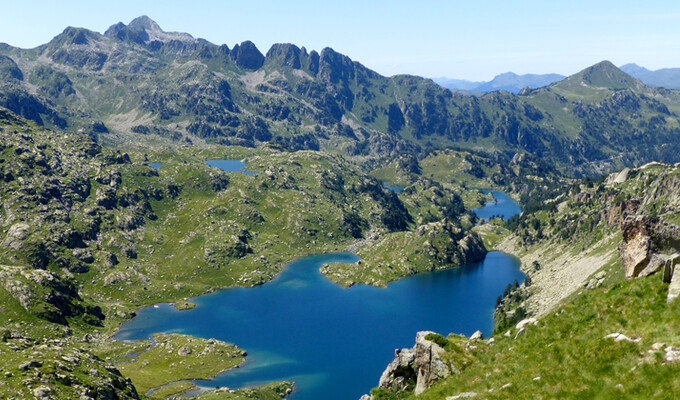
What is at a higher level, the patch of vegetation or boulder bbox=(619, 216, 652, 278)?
boulder bbox=(619, 216, 652, 278)

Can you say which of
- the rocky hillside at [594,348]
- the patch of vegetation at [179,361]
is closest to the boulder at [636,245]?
the rocky hillside at [594,348]

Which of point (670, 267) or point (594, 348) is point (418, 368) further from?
point (670, 267)

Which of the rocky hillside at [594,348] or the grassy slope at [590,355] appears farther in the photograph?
the rocky hillside at [594,348]

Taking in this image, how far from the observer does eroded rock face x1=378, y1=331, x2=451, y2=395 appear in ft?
177

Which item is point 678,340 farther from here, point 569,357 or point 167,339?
point 167,339

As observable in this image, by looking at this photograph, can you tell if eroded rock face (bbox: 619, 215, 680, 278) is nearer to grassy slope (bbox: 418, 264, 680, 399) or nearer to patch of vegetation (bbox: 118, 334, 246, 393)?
grassy slope (bbox: 418, 264, 680, 399)

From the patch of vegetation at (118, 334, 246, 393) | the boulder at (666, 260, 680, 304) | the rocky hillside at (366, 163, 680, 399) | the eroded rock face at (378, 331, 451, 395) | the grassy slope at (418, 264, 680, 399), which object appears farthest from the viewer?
the patch of vegetation at (118, 334, 246, 393)

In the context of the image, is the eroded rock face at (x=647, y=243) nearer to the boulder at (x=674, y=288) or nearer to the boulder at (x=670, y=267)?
the boulder at (x=670, y=267)

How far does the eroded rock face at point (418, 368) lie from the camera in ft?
177

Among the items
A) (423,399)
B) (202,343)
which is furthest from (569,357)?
(202,343)

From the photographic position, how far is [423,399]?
47.1 meters

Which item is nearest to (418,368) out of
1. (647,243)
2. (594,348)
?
(594,348)

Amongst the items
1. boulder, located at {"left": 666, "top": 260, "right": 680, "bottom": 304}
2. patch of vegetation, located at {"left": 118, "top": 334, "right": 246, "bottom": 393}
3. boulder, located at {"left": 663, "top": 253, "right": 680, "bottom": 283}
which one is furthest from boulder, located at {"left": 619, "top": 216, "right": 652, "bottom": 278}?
patch of vegetation, located at {"left": 118, "top": 334, "right": 246, "bottom": 393}

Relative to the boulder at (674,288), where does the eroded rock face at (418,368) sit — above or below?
below
